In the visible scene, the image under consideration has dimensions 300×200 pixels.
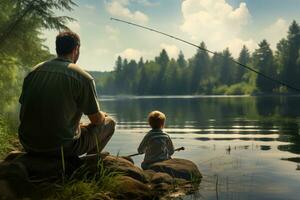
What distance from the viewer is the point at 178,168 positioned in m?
8.28

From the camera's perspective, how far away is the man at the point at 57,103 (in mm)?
5477

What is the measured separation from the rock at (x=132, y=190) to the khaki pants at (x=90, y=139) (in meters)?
0.60

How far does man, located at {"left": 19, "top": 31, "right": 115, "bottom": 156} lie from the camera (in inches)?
216

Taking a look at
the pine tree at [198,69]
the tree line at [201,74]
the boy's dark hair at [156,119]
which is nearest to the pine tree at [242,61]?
the tree line at [201,74]

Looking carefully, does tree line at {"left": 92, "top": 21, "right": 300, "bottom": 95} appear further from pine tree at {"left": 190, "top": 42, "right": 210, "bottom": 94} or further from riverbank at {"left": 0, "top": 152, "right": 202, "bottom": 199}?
riverbank at {"left": 0, "top": 152, "right": 202, "bottom": 199}

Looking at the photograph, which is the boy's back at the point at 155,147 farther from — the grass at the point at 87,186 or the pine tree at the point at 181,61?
the pine tree at the point at 181,61

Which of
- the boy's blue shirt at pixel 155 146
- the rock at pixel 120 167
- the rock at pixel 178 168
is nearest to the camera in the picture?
the rock at pixel 120 167

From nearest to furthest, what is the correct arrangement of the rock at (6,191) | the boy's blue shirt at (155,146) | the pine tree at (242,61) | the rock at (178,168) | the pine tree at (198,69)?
the rock at (6,191) < the rock at (178,168) < the boy's blue shirt at (155,146) < the pine tree at (242,61) < the pine tree at (198,69)

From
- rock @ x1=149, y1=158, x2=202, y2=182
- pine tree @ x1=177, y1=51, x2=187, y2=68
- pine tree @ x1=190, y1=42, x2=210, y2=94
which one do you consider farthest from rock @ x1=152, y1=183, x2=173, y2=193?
pine tree @ x1=177, y1=51, x2=187, y2=68

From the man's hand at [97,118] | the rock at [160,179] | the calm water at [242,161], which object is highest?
the man's hand at [97,118]

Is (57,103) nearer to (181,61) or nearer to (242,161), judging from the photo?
(242,161)

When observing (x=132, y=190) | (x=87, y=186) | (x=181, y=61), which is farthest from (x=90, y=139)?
(x=181, y=61)

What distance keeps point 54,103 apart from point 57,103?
0.04m

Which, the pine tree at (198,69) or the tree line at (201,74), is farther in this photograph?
the pine tree at (198,69)
